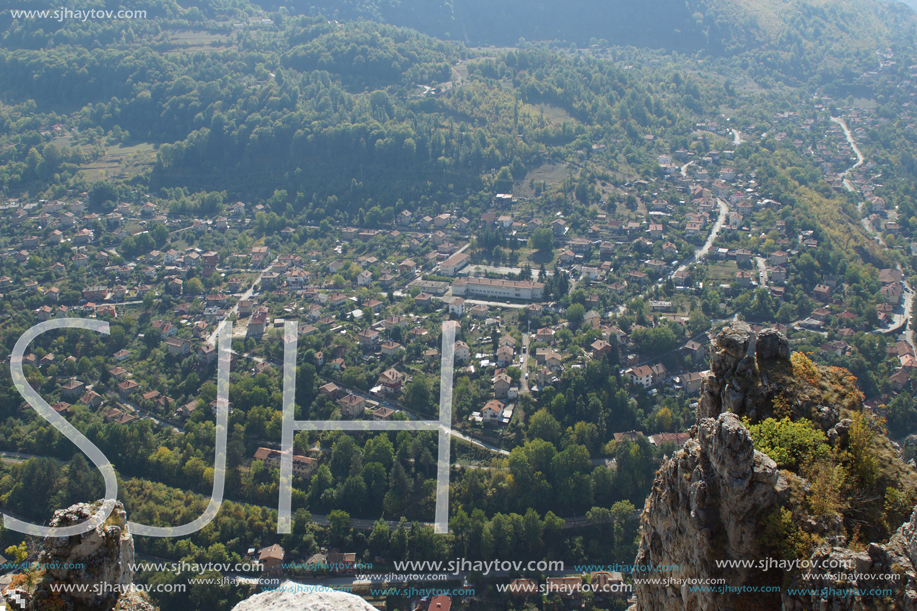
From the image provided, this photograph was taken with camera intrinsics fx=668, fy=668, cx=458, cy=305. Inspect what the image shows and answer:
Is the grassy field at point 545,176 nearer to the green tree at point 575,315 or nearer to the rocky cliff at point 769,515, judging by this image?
the green tree at point 575,315

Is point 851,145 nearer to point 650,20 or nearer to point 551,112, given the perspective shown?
point 551,112

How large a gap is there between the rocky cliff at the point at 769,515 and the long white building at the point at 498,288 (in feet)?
97.6

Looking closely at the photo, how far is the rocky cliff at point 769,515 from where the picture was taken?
5.72 m

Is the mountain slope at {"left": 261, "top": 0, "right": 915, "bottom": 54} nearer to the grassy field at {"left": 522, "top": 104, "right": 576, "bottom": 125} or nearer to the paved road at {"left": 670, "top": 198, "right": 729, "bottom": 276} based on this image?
the grassy field at {"left": 522, "top": 104, "right": 576, "bottom": 125}

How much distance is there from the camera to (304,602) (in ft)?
17.0

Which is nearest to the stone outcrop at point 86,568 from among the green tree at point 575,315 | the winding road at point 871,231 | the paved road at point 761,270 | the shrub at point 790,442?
the shrub at point 790,442

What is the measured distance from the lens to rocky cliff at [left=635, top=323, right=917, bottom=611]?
572 centimetres

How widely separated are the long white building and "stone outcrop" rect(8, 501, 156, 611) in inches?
1280

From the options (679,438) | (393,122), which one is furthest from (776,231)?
(393,122)

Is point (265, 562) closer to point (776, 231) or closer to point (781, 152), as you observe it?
point (776, 231)

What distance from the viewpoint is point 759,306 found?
117 feet

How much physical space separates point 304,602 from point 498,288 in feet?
112

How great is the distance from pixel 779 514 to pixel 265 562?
63.7 ft

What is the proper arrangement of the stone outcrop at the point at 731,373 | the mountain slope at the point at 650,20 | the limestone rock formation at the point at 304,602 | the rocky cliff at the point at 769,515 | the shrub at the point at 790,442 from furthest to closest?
1. the mountain slope at the point at 650,20
2. the stone outcrop at the point at 731,373
3. the shrub at the point at 790,442
4. the rocky cliff at the point at 769,515
5. the limestone rock formation at the point at 304,602
